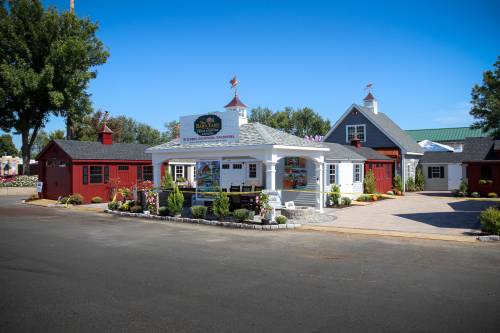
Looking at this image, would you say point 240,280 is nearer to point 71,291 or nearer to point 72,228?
point 71,291

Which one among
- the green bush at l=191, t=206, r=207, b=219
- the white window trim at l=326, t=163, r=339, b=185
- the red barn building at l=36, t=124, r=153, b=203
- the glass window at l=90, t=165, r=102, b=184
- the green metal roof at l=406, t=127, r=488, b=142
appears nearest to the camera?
the green bush at l=191, t=206, r=207, b=219

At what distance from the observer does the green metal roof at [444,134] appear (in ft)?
183

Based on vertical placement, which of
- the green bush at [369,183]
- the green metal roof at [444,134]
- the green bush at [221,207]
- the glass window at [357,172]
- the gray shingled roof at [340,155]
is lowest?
the green bush at [221,207]

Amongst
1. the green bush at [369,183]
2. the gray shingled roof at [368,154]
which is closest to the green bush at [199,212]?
the green bush at [369,183]

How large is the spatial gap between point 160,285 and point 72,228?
983 centimetres

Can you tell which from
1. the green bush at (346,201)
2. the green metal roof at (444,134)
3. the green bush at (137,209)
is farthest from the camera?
the green metal roof at (444,134)

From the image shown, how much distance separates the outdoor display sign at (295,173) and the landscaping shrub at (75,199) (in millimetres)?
13749

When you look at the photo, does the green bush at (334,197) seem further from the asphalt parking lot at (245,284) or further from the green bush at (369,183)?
the asphalt parking lot at (245,284)

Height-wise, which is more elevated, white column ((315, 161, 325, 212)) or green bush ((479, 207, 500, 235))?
white column ((315, 161, 325, 212))

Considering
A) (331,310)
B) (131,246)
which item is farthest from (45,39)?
(331,310)

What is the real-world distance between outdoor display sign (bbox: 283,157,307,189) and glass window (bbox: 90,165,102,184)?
1395 centimetres

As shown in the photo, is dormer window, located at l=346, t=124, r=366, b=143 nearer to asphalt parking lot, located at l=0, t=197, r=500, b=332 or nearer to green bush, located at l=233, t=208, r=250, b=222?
green bush, located at l=233, t=208, r=250, b=222

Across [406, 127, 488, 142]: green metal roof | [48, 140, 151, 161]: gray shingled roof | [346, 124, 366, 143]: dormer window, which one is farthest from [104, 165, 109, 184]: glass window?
[406, 127, 488, 142]: green metal roof

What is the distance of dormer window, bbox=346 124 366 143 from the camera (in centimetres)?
3816
